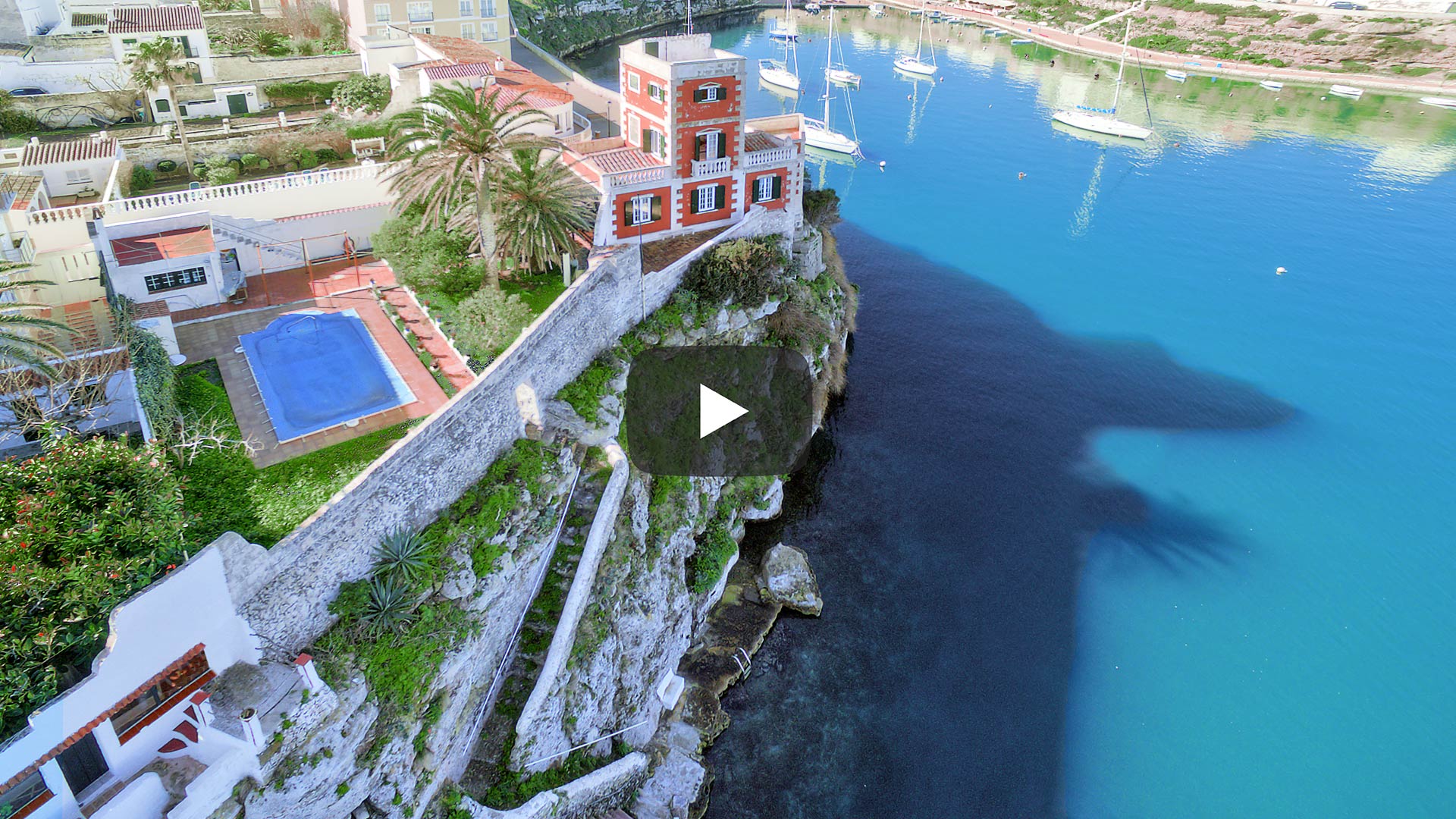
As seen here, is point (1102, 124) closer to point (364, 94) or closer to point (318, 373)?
point (364, 94)

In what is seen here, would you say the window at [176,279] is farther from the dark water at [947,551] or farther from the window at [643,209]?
the dark water at [947,551]

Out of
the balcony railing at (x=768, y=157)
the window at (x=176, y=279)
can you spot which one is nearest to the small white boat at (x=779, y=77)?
the balcony railing at (x=768, y=157)

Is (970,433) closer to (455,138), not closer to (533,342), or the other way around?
(533,342)

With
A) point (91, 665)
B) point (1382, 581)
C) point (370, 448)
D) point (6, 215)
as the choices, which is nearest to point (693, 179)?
point (370, 448)

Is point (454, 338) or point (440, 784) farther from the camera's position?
point (454, 338)

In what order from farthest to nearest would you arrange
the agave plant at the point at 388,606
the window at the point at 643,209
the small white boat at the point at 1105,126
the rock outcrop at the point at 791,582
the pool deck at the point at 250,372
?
1. the small white boat at the point at 1105,126
2. the window at the point at 643,209
3. the rock outcrop at the point at 791,582
4. the pool deck at the point at 250,372
5. the agave plant at the point at 388,606

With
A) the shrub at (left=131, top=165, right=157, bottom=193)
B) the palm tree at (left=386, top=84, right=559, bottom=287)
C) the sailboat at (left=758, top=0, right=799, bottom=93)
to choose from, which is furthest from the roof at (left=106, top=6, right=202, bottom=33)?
the sailboat at (left=758, top=0, right=799, bottom=93)
